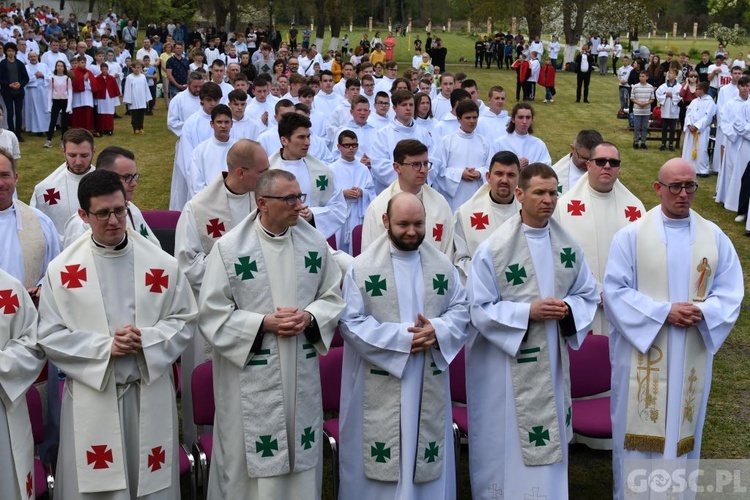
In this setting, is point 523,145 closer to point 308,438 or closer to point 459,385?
point 459,385

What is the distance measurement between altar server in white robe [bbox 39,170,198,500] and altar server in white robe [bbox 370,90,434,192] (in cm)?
646

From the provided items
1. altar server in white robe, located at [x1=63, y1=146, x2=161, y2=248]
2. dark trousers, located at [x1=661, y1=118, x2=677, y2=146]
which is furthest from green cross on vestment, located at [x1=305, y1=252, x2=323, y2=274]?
dark trousers, located at [x1=661, y1=118, x2=677, y2=146]

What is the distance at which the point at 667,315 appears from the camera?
594 cm

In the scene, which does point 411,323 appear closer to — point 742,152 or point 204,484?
point 204,484

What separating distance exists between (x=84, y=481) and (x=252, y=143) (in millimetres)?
2521

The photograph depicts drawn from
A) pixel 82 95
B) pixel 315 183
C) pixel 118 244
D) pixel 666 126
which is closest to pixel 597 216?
pixel 315 183

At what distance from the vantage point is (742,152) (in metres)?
16.2

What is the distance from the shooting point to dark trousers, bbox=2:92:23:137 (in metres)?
21.3

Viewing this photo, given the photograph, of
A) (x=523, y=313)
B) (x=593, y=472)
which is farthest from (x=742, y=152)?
(x=523, y=313)

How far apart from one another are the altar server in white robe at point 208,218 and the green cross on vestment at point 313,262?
1.18 m

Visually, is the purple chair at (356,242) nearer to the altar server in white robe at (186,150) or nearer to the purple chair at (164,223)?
the purple chair at (164,223)

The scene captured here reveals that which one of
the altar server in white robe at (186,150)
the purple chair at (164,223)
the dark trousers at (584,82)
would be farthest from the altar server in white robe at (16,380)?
the dark trousers at (584,82)

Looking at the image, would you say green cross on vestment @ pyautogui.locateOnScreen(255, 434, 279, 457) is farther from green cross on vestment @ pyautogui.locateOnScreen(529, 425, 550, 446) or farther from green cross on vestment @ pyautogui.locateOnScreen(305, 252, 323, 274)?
green cross on vestment @ pyautogui.locateOnScreen(529, 425, 550, 446)

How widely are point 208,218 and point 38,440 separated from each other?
1867mm
